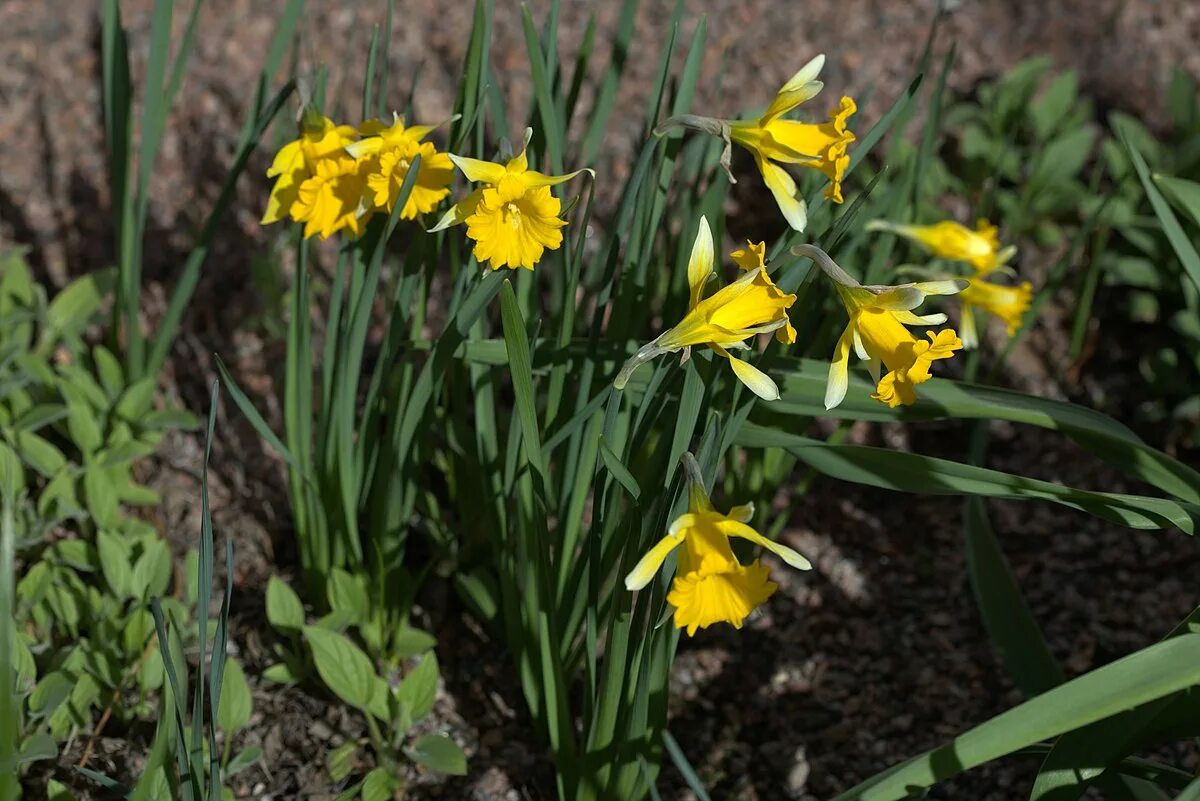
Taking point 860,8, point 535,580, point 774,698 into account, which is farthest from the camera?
point 860,8

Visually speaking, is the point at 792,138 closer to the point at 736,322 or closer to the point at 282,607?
the point at 736,322

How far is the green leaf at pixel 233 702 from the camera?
1563mm

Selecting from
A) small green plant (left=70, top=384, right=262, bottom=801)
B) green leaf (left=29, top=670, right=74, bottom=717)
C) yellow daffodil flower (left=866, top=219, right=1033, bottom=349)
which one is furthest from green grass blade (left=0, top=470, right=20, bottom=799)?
yellow daffodil flower (left=866, top=219, right=1033, bottom=349)

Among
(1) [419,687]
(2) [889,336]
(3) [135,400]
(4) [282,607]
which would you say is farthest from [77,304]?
(2) [889,336]

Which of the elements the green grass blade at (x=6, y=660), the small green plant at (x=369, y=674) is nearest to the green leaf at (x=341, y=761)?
the small green plant at (x=369, y=674)

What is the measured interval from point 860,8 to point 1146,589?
1725mm

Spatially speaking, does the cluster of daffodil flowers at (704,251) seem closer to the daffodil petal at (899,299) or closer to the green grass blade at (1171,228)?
the daffodil petal at (899,299)

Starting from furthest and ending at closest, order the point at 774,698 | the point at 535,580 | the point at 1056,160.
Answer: the point at 1056,160 < the point at 774,698 < the point at 535,580

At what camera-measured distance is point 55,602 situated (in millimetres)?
1771

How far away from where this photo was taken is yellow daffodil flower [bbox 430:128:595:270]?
127 centimetres

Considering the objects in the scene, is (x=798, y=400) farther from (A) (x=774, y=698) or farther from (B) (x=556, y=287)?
(A) (x=774, y=698)

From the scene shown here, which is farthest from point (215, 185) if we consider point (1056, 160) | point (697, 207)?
point (1056, 160)

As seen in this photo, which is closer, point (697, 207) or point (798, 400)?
point (798, 400)

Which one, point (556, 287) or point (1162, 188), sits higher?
point (1162, 188)
